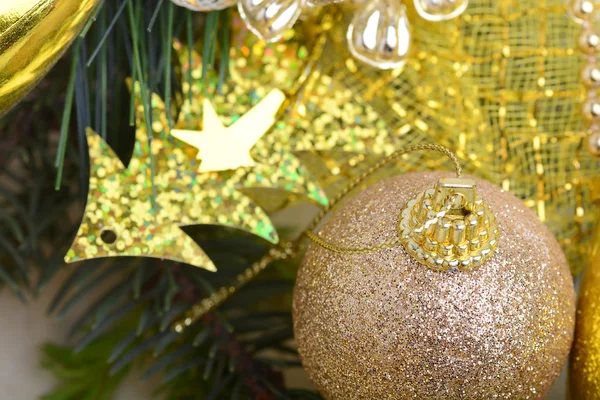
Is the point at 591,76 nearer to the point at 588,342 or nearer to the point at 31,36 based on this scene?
the point at 588,342

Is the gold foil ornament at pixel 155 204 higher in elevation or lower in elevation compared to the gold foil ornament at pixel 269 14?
lower

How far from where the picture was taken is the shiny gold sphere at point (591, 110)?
13.9 inches

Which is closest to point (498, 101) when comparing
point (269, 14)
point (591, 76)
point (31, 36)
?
point (591, 76)

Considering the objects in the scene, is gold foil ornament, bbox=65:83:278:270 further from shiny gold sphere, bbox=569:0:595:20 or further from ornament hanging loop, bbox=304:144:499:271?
shiny gold sphere, bbox=569:0:595:20

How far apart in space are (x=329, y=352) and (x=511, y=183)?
0.53ft

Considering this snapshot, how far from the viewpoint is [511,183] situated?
0.38 m

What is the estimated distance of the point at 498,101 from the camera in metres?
0.39

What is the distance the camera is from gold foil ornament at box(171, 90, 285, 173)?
13.5 inches

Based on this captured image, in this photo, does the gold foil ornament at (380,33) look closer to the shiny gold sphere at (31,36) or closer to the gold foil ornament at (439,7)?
the gold foil ornament at (439,7)

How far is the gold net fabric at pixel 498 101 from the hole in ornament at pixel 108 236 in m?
0.12

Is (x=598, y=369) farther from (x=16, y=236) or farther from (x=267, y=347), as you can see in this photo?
(x=16, y=236)

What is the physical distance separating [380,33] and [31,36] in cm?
16

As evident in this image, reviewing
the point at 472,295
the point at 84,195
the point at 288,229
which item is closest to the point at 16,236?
the point at 84,195

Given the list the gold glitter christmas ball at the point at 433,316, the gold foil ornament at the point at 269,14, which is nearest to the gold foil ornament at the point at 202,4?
the gold foil ornament at the point at 269,14
